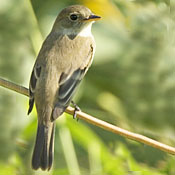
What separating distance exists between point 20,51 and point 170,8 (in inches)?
41.4

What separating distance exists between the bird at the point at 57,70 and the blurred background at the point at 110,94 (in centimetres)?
12

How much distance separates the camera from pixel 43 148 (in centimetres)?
339

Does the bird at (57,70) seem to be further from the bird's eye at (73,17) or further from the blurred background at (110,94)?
the blurred background at (110,94)

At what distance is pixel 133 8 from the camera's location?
4000 millimetres

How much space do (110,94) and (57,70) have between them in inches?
38.1

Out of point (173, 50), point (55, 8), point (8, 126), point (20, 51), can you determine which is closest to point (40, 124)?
point (8, 126)

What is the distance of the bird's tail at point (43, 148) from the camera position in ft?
10.7

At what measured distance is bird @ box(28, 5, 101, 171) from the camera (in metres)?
3.42

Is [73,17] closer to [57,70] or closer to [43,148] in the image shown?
[57,70]

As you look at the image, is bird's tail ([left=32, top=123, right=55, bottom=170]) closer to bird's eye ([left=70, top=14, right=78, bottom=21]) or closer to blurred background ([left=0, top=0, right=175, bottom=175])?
blurred background ([left=0, top=0, right=175, bottom=175])

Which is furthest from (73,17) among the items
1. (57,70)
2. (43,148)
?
(43,148)

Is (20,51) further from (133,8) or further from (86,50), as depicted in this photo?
(133,8)

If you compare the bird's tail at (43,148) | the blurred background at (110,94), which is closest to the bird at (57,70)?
the bird's tail at (43,148)

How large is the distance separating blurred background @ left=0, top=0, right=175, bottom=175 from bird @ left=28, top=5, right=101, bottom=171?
0.38 ft
